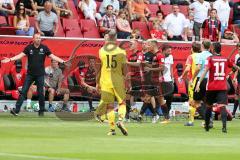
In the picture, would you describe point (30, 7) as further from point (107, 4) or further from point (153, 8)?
point (153, 8)

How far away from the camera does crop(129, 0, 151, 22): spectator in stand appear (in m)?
34.5

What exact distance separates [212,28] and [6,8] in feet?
24.4

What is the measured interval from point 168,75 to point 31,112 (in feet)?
16.2

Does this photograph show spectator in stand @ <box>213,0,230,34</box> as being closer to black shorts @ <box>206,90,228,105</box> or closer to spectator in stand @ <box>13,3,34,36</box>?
spectator in stand @ <box>13,3,34,36</box>

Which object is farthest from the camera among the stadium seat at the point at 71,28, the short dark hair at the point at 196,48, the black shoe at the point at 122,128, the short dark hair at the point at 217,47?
the stadium seat at the point at 71,28

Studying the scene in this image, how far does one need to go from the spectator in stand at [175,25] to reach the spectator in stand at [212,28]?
711 millimetres

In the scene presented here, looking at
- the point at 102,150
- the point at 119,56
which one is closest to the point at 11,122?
the point at 119,56

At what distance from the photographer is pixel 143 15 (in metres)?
34.6

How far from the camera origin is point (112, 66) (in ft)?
70.1

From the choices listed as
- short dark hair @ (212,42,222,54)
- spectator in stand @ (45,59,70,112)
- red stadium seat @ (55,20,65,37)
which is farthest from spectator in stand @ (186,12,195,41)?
short dark hair @ (212,42,222,54)

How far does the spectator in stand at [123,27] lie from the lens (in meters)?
32.9

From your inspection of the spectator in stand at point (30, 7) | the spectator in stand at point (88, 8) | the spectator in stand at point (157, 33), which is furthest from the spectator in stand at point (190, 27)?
the spectator in stand at point (30, 7)

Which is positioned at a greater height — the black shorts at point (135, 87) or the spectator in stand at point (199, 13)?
the spectator in stand at point (199, 13)

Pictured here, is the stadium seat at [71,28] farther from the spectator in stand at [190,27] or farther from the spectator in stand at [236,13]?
the spectator in stand at [236,13]
